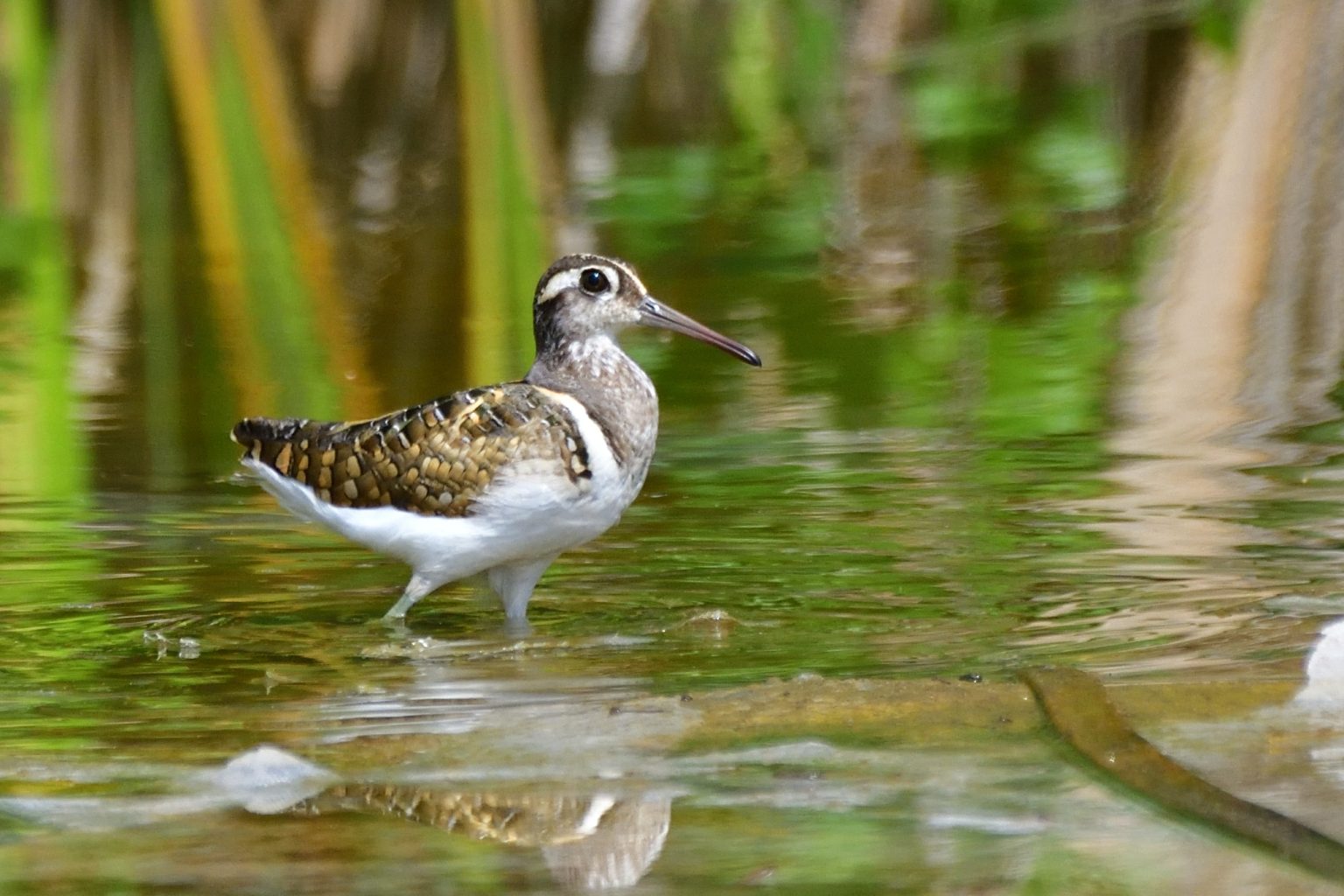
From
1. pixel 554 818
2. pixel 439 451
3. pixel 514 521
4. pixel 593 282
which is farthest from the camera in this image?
pixel 593 282

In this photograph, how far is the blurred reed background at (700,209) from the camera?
894 cm

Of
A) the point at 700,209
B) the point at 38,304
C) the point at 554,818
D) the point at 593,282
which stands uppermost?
the point at 593,282

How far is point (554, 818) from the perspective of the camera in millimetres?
4336

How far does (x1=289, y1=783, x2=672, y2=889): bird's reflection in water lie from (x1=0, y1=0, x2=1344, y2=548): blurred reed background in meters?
3.07

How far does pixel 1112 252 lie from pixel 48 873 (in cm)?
821

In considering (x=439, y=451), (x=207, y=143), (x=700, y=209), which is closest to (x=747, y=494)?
(x=439, y=451)

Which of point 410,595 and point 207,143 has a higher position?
point 207,143

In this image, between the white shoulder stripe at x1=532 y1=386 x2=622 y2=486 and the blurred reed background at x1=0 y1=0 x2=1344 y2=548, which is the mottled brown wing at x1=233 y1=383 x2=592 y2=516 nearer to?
the white shoulder stripe at x1=532 y1=386 x2=622 y2=486

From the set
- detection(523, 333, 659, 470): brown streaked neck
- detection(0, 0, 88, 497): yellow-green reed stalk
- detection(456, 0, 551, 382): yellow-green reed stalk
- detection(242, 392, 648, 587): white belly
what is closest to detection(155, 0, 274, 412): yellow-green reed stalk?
detection(0, 0, 88, 497): yellow-green reed stalk

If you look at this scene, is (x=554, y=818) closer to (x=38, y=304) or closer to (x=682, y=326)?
(x=682, y=326)

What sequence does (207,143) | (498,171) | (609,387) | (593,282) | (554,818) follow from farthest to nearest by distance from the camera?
(498,171) < (207,143) < (593,282) < (609,387) < (554,818)

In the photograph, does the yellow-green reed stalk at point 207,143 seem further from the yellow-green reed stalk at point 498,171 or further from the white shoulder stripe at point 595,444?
the white shoulder stripe at point 595,444

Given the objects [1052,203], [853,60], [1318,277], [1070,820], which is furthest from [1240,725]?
[853,60]

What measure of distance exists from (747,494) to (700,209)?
19.2 feet
